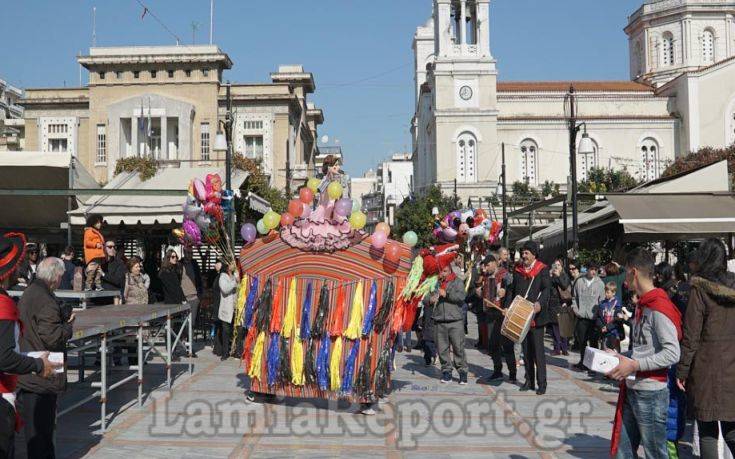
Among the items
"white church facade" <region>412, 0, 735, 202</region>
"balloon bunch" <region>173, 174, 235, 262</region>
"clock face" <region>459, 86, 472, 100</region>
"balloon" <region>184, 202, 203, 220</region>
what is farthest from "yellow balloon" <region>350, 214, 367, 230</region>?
"clock face" <region>459, 86, 472, 100</region>

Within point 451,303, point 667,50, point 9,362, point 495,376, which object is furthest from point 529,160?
point 9,362

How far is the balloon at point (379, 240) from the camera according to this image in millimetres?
8688

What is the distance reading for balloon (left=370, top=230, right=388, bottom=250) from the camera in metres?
8.69

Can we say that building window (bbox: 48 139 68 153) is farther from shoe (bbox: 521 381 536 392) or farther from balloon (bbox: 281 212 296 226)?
shoe (bbox: 521 381 536 392)

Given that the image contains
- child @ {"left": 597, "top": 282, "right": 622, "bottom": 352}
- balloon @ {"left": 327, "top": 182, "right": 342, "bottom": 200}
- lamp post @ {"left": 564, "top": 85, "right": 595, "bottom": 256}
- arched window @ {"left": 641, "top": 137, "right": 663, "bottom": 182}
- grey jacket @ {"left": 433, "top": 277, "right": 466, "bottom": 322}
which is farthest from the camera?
arched window @ {"left": 641, "top": 137, "right": 663, "bottom": 182}

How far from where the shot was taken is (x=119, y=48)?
57.2m

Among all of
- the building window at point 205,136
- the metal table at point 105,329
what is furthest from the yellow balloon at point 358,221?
the building window at point 205,136

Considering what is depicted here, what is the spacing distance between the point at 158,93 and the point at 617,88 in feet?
158

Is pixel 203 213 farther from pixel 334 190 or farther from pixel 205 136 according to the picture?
pixel 205 136

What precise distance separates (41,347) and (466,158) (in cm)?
7004

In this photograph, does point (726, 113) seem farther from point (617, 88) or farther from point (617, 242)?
point (617, 242)

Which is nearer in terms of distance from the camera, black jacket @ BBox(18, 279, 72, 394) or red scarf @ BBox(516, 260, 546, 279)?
black jacket @ BBox(18, 279, 72, 394)

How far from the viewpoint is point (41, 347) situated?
19.3 feet

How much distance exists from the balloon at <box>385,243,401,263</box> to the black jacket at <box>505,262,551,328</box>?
2.51m
